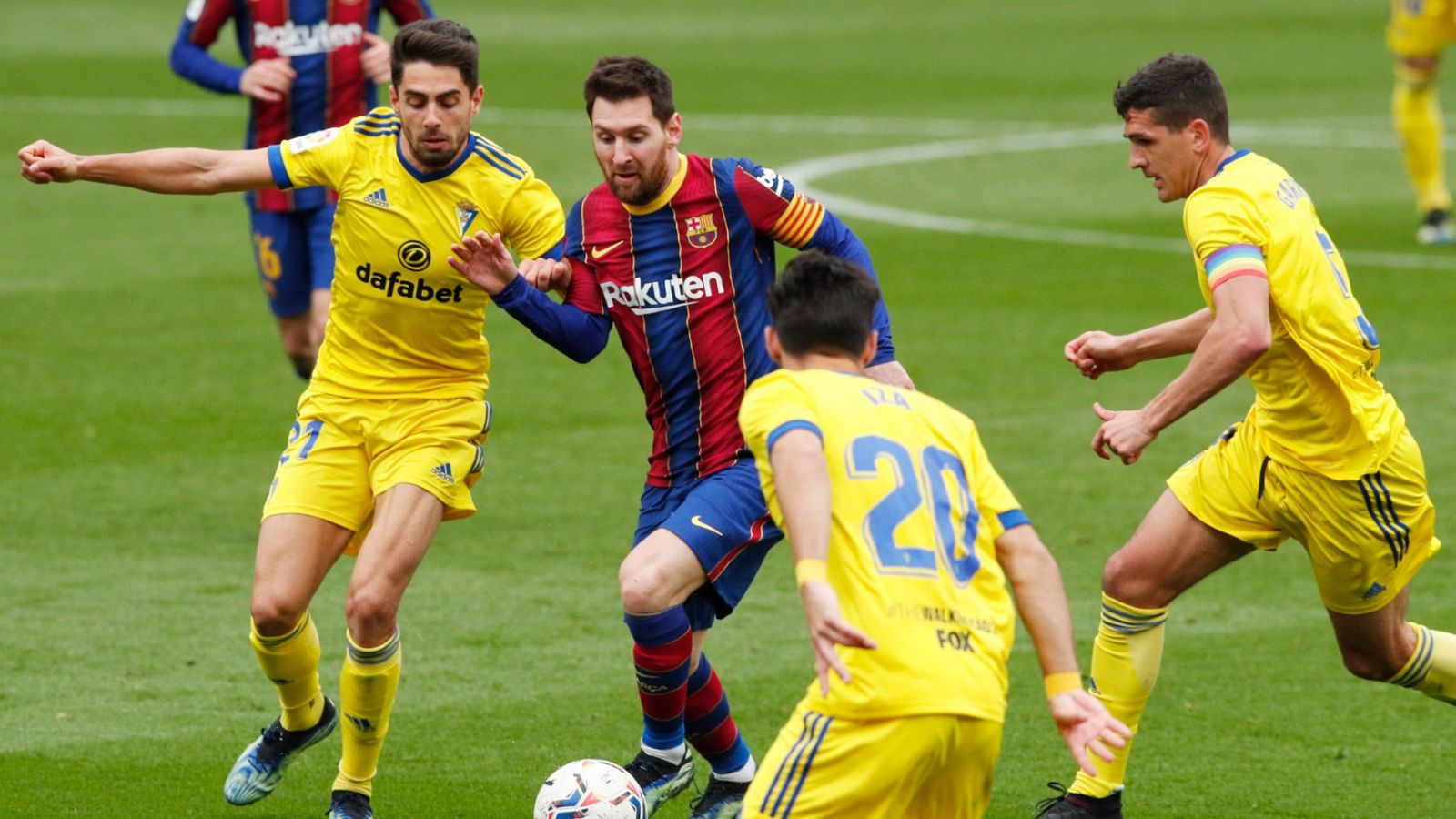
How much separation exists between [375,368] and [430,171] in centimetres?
68

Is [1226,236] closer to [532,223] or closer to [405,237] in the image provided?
[532,223]

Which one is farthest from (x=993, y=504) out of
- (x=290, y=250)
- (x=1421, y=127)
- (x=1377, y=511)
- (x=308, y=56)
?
(x=1421, y=127)

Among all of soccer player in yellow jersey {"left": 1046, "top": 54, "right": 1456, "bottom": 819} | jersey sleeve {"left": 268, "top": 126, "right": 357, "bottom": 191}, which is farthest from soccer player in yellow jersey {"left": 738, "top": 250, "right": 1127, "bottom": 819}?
jersey sleeve {"left": 268, "top": 126, "right": 357, "bottom": 191}

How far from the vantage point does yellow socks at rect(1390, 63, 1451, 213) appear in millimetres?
17875

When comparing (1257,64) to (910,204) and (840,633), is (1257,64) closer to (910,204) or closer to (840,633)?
(910,204)

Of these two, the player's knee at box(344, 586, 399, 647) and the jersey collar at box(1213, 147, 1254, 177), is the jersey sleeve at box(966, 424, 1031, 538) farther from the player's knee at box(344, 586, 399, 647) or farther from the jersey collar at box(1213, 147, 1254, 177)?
the player's knee at box(344, 586, 399, 647)

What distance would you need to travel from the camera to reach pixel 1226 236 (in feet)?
20.1

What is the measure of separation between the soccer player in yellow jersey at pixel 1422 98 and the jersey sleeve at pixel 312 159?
1292 cm

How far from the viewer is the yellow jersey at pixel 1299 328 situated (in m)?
6.19

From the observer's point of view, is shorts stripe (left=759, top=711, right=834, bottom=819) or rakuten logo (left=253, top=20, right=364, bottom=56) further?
rakuten logo (left=253, top=20, right=364, bottom=56)

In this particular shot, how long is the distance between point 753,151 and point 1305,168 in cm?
564

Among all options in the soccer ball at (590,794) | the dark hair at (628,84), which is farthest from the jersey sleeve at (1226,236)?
the soccer ball at (590,794)

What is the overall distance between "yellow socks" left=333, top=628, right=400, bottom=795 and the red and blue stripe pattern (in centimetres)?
277

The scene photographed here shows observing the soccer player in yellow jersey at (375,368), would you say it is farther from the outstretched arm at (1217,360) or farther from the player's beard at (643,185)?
the outstretched arm at (1217,360)
